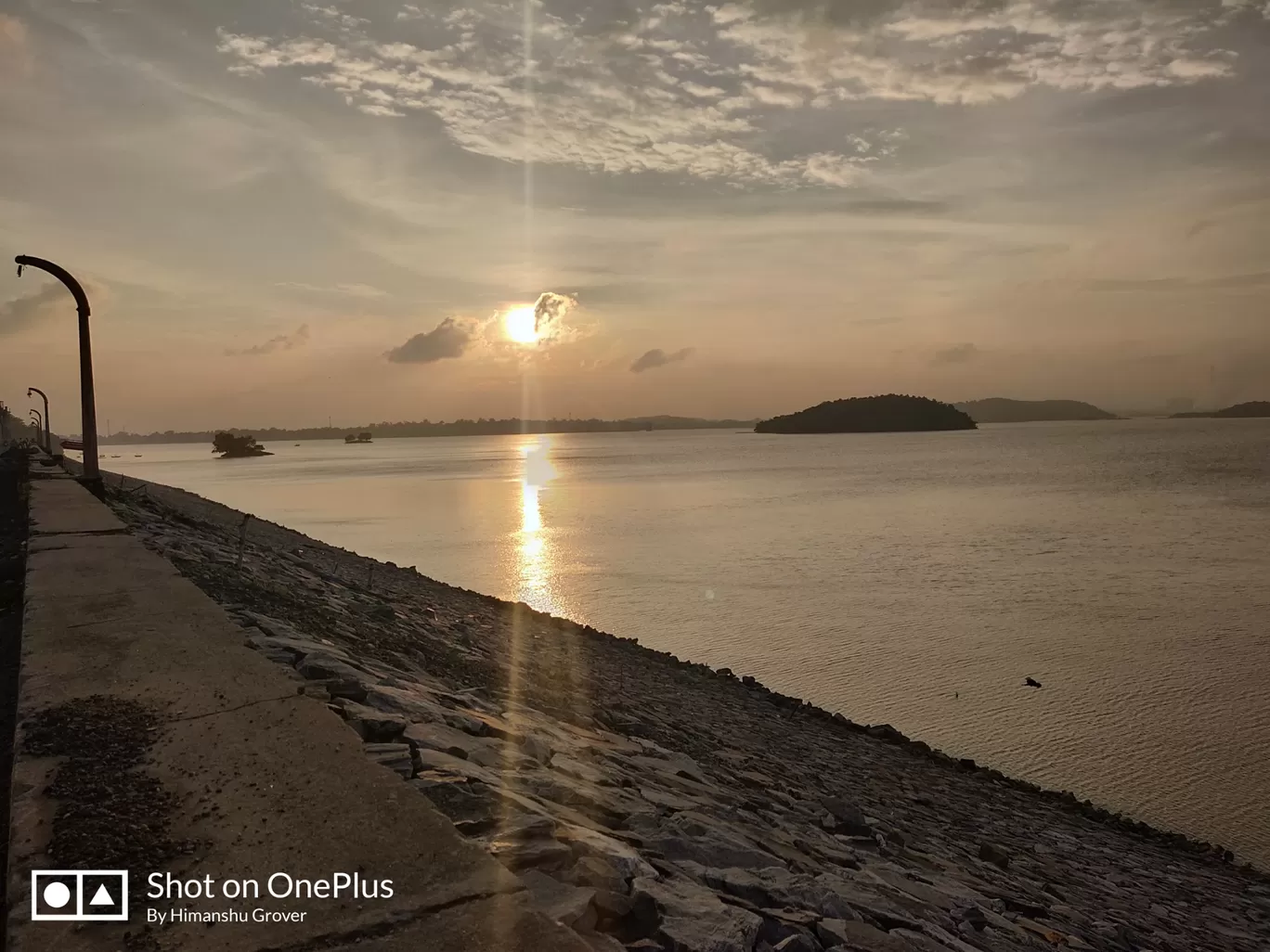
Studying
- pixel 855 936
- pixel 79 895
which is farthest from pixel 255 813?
pixel 855 936

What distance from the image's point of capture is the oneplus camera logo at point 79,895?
2693 mm

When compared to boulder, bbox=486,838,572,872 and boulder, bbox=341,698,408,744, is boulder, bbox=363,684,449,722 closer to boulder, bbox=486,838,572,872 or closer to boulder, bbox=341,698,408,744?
boulder, bbox=341,698,408,744

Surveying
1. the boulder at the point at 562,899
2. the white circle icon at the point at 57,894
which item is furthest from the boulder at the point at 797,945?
the white circle icon at the point at 57,894

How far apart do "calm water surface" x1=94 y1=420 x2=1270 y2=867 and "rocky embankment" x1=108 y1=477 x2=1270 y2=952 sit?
2.78 metres

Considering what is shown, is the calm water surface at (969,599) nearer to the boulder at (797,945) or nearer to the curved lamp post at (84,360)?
the boulder at (797,945)

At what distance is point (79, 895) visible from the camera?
111 inches

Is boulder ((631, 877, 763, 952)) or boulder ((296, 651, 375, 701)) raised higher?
boulder ((296, 651, 375, 701))

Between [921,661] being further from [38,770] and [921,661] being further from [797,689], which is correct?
[38,770]

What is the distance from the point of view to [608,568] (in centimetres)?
3450

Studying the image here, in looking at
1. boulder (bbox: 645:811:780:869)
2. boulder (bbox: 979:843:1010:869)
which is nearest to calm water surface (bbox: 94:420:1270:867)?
boulder (bbox: 979:843:1010:869)

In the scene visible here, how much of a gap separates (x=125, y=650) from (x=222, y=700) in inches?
55.1

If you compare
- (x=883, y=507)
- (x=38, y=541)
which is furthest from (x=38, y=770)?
(x=883, y=507)

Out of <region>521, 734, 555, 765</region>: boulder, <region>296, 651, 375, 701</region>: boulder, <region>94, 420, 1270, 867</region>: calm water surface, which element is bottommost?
<region>94, 420, 1270, 867</region>: calm water surface

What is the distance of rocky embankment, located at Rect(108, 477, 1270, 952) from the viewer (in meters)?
4.16
